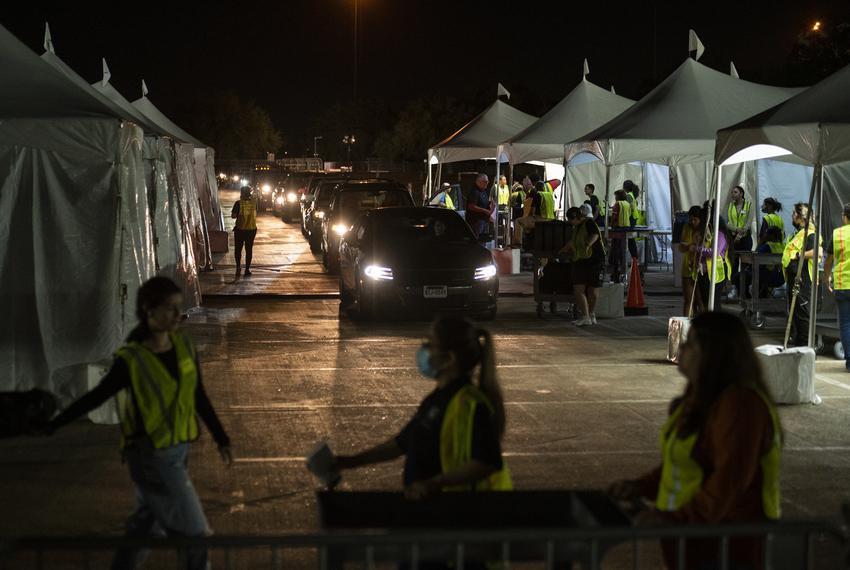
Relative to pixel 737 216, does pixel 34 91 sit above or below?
above

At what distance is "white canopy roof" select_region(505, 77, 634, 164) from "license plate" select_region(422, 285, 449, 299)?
1003 cm

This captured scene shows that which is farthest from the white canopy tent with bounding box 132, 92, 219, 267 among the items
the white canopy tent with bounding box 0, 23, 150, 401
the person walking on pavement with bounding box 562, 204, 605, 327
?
the white canopy tent with bounding box 0, 23, 150, 401

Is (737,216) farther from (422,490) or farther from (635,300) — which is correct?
(422,490)

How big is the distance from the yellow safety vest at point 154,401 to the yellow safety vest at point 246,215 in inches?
712

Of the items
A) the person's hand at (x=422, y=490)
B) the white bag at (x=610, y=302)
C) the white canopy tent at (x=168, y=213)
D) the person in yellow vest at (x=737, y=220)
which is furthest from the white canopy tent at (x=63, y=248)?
the person in yellow vest at (x=737, y=220)

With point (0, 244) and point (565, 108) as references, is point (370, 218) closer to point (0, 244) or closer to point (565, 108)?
point (0, 244)

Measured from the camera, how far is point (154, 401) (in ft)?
16.8

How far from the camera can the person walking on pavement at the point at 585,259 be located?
16469 mm

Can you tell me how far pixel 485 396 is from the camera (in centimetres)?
432

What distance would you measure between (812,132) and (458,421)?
27.0 ft

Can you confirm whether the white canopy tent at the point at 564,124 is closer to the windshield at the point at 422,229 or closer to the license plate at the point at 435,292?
the windshield at the point at 422,229

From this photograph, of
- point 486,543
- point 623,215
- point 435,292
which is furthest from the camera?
point 623,215

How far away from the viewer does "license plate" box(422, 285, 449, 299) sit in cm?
1672

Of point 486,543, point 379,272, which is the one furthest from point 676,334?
point 486,543
